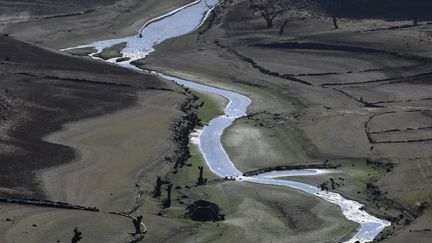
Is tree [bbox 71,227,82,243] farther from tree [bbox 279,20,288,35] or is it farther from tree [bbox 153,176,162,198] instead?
tree [bbox 279,20,288,35]

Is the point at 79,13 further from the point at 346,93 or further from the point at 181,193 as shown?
the point at 181,193

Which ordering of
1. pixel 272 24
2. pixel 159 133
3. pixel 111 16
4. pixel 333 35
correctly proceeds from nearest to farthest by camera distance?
pixel 159 133
pixel 333 35
pixel 272 24
pixel 111 16

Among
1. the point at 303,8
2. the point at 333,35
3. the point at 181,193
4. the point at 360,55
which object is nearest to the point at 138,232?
the point at 181,193

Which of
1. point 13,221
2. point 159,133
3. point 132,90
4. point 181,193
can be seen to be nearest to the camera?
point 13,221

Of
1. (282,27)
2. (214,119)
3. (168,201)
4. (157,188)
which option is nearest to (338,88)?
(214,119)

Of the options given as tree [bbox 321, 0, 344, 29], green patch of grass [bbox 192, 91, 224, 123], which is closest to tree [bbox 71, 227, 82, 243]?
green patch of grass [bbox 192, 91, 224, 123]

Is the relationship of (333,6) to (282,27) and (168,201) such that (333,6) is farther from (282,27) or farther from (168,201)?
(168,201)

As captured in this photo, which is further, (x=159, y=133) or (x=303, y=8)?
(x=303, y=8)
